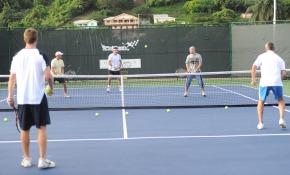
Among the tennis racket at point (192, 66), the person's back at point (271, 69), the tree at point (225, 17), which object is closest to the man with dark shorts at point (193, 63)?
the tennis racket at point (192, 66)

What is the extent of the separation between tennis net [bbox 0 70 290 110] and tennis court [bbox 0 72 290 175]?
0.11 metres

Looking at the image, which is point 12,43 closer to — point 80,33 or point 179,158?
point 80,33

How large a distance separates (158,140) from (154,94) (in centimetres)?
781

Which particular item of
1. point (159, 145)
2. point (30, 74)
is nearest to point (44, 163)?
point (30, 74)

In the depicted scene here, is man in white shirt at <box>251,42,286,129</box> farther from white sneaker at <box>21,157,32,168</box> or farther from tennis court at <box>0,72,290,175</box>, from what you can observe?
white sneaker at <box>21,157,32,168</box>

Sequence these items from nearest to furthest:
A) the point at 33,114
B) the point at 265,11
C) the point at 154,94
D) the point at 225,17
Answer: the point at 33,114 → the point at 154,94 → the point at 265,11 → the point at 225,17

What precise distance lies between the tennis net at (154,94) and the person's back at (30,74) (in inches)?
214

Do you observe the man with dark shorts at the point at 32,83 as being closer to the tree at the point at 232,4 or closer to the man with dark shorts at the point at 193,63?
the man with dark shorts at the point at 193,63

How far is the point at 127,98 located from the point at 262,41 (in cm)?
921

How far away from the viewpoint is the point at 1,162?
5.87 meters

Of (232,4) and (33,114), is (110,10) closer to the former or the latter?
(232,4)

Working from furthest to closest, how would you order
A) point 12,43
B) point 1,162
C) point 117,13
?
1. point 117,13
2. point 12,43
3. point 1,162

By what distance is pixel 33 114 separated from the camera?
5.50 meters

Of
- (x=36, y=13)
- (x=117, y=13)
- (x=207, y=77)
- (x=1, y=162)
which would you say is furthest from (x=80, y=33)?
(x=117, y=13)
